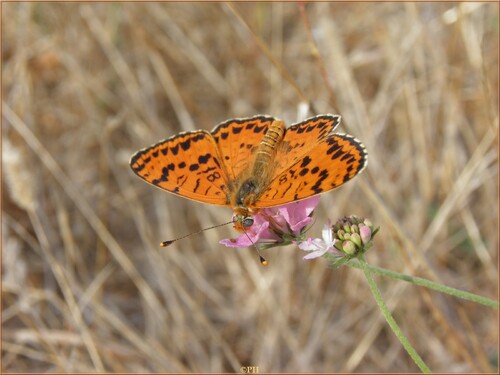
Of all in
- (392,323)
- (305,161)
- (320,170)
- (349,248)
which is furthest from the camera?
(305,161)

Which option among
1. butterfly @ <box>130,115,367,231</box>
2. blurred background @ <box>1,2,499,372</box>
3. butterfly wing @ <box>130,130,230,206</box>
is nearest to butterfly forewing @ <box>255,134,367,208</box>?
butterfly @ <box>130,115,367,231</box>

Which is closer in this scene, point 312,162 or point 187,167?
point 312,162

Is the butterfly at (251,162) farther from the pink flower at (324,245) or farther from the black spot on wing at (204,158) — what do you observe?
the pink flower at (324,245)

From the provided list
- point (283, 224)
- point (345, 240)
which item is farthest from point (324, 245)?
point (283, 224)

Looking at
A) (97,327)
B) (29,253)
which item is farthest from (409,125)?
(29,253)

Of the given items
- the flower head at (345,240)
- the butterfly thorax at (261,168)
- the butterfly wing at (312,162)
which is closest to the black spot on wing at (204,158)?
the butterfly thorax at (261,168)

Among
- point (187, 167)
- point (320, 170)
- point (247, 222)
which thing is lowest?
point (247, 222)

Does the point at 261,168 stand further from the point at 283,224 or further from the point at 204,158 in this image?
the point at 283,224
